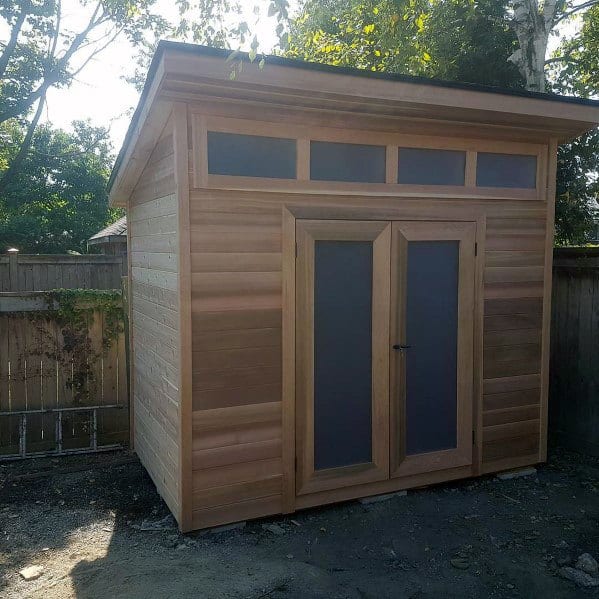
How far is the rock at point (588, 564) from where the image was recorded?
3420 millimetres

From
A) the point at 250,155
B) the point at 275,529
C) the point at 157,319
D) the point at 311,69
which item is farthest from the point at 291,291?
the point at 275,529

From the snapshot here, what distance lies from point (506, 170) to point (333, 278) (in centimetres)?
173

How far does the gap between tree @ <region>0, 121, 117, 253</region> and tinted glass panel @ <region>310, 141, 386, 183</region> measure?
17.0m

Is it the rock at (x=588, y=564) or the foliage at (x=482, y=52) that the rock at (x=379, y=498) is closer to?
the rock at (x=588, y=564)

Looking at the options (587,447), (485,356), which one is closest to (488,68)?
(485,356)

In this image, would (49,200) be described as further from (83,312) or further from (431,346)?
(431,346)

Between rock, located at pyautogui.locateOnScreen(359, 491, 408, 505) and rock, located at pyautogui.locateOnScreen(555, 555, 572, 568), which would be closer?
rock, located at pyautogui.locateOnScreen(555, 555, 572, 568)

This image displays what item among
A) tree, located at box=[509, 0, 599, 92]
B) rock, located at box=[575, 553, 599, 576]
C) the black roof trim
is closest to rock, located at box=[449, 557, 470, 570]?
rock, located at box=[575, 553, 599, 576]

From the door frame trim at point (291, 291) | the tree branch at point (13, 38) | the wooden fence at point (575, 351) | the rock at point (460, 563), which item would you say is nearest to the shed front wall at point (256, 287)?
the door frame trim at point (291, 291)

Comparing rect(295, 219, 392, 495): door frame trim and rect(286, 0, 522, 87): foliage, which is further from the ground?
rect(286, 0, 522, 87): foliage

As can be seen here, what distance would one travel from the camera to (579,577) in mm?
3363

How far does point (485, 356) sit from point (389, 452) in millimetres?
1115

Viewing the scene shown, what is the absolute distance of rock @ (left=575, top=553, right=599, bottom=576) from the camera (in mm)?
3420

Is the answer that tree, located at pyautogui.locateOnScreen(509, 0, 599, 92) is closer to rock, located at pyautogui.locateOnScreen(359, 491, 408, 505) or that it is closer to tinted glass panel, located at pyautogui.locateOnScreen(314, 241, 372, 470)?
tinted glass panel, located at pyautogui.locateOnScreen(314, 241, 372, 470)
